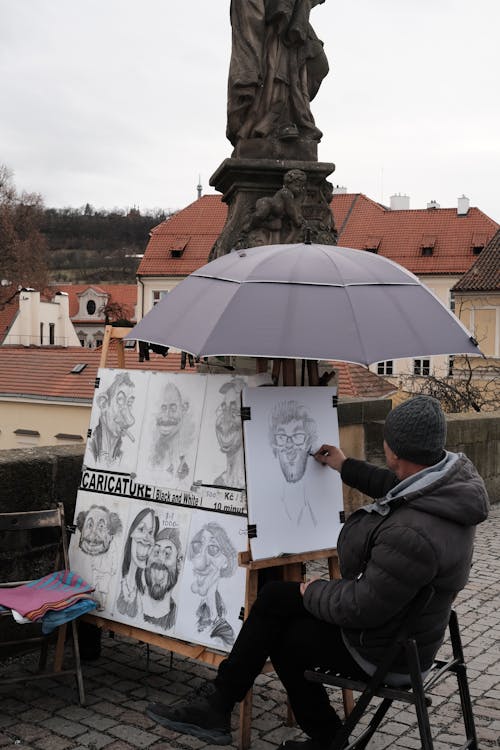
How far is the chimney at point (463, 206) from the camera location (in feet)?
156

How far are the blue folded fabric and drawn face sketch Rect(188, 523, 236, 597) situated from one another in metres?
0.50

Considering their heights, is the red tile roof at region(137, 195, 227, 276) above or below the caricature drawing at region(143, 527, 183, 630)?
above

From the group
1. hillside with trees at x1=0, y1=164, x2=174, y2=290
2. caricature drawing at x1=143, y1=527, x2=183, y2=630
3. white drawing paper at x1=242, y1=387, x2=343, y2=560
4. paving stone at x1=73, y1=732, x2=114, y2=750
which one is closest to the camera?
paving stone at x1=73, y1=732, x2=114, y2=750

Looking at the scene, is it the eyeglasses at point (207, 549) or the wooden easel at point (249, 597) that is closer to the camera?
the wooden easel at point (249, 597)

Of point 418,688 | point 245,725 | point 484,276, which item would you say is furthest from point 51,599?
point 484,276

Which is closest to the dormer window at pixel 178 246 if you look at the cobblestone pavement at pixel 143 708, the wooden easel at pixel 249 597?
the cobblestone pavement at pixel 143 708

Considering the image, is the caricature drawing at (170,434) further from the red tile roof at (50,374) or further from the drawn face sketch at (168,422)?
the red tile roof at (50,374)

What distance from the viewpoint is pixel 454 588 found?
10.6ft

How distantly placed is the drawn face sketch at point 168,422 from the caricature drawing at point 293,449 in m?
0.52

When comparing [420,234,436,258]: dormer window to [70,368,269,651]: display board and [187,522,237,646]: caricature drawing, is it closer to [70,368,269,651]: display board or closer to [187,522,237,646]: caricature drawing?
[70,368,269,651]: display board

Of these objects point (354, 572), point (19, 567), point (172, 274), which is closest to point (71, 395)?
point (172, 274)

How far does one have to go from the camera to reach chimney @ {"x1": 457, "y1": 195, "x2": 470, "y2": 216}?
156 feet

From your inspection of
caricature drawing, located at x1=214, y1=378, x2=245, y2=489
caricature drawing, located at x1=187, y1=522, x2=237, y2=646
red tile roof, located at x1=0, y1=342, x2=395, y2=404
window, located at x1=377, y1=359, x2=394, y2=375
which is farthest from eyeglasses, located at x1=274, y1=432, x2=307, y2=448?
window, located at x1=377, y1=359, x2=394, y2=375

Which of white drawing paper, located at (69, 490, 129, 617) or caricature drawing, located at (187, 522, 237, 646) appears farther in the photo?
white drawing paper, located at (69, 490, 129, 617)
